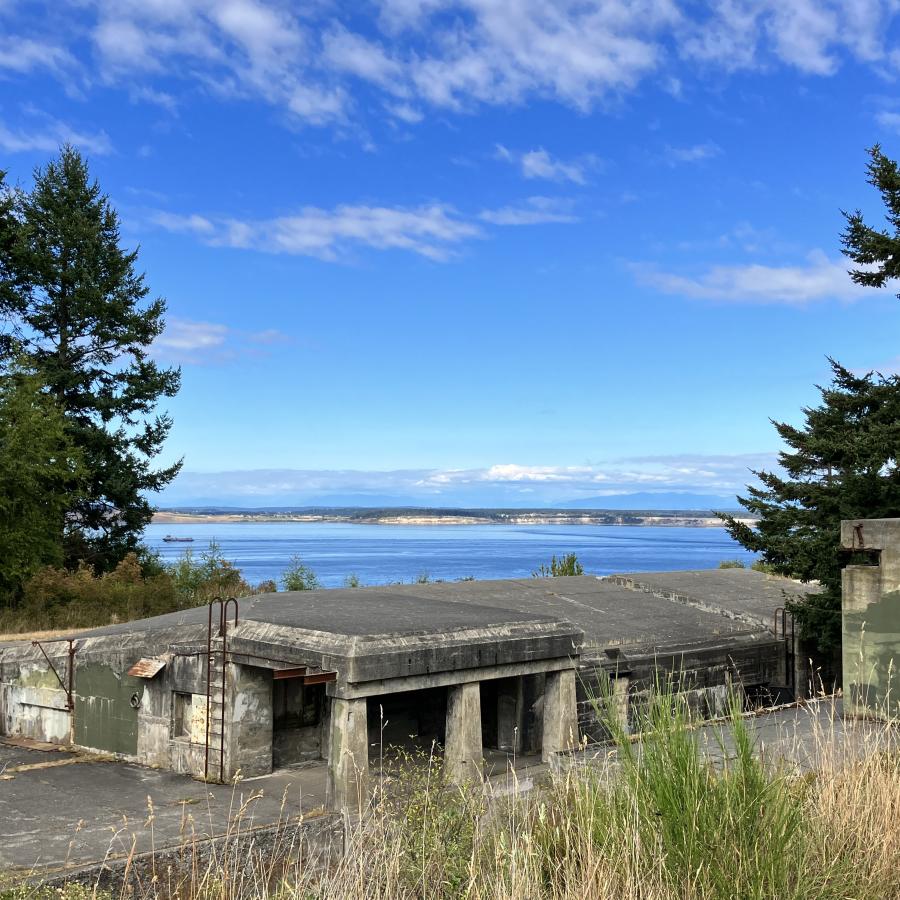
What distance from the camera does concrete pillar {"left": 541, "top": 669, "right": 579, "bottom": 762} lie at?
9898mm

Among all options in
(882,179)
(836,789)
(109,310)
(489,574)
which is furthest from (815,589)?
(489,574)

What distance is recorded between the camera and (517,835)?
484 cm

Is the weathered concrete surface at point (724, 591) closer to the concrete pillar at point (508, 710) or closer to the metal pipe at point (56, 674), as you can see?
the concrete pillar at point (508, 710)

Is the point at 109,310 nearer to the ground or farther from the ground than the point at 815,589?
farther from the ground

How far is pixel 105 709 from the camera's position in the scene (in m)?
10.5

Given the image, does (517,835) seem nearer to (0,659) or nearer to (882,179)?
(0,659)

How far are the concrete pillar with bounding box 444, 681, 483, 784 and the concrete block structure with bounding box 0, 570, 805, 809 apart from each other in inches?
0.6

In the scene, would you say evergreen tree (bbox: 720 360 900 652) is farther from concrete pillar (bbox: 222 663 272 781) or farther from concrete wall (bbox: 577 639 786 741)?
concrete pillar (bbox: 222 663 272 781)

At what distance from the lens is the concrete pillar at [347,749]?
812cm

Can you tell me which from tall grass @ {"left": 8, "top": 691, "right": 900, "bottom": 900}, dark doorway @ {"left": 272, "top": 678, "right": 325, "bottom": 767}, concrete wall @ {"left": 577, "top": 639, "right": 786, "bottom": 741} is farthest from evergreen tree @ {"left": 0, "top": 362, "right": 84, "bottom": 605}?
tall grass @ {"left": 8, "top": 691, "right": 900, "bottom": 900}

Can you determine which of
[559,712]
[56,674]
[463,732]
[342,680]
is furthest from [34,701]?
[559,712]

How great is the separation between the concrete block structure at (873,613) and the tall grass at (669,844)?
15.9 feet

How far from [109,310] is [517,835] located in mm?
25876

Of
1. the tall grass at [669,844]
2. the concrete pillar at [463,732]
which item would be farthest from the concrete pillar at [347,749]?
the tall grass at [669,844]
